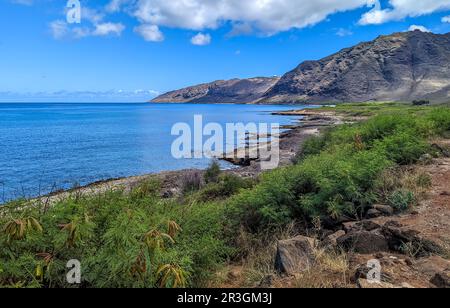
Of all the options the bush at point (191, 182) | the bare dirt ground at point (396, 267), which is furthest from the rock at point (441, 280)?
the bush at point (191, 182)

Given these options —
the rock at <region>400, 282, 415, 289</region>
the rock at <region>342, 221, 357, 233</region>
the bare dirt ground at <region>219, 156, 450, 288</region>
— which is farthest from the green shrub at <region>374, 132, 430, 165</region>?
the rock at <region>400, 282, 415, 289</region>

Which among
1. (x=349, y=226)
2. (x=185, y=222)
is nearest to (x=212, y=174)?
Result: (x=185, y=222)

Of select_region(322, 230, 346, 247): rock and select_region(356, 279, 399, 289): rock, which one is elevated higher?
select_region(356, 279, 399, 289): rock

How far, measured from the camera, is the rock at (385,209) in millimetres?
8203

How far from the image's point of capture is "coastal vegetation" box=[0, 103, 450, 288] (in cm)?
443

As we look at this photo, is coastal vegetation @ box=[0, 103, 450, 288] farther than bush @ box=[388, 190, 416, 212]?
No

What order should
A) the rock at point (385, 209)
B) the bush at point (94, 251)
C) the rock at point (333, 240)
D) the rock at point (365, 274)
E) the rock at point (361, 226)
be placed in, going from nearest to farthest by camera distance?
the bush at point (94, 251) < the rock at point (365, 274) < the rock at point (333, 240) < the rock at point (361, 226) < the rock at point (385, 209)

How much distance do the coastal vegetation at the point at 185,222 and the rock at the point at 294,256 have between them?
334 millimetres

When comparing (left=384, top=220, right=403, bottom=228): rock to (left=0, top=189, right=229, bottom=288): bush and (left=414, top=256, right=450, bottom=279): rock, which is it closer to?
(left=414, top=256, right=450, bottom=279): rock

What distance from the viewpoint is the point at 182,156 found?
39125mm

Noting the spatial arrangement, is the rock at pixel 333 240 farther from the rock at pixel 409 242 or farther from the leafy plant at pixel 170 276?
the leafy plant at pixel 170 276

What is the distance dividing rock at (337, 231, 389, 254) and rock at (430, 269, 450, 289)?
59.4 inches

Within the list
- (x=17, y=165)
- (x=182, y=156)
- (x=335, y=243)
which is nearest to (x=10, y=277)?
(x=335, y=243)
